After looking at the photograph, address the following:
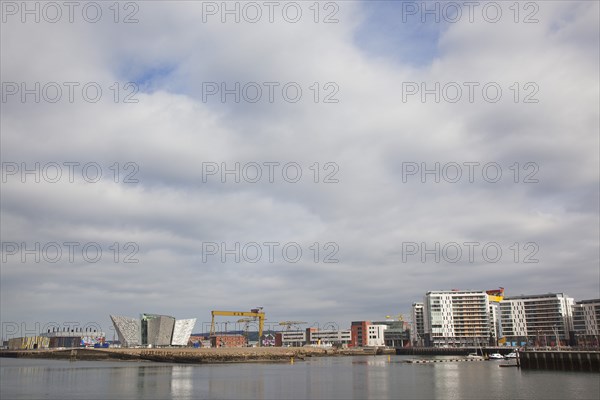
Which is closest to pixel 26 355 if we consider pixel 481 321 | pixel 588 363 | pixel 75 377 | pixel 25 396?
pixel 75 377

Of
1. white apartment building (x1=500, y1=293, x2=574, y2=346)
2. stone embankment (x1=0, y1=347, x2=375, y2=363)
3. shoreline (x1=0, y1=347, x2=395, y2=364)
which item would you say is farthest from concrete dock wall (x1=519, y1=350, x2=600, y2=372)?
white apartment building (x1=500, y1=293, x2=574, y2=346)

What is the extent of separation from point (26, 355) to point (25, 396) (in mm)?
149077

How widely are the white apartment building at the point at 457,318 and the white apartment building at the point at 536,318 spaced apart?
798 centimetres

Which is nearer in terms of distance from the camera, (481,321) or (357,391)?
(357,391)

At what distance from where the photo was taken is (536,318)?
584ft

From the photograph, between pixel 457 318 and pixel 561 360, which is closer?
pixel 561 360

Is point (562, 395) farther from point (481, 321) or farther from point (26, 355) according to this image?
point (26, 355)

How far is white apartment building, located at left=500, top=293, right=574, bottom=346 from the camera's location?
173 metres

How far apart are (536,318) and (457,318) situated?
89.6 ft

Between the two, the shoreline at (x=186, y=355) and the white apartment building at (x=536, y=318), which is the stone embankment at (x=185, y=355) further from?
the white apartment building at (x=536, y=318)

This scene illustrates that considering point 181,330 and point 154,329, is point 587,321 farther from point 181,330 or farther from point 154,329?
point 154,329

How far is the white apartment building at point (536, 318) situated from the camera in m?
173

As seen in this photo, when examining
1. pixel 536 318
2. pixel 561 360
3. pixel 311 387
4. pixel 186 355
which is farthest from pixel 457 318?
pixel 311 387

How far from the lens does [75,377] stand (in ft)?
255
